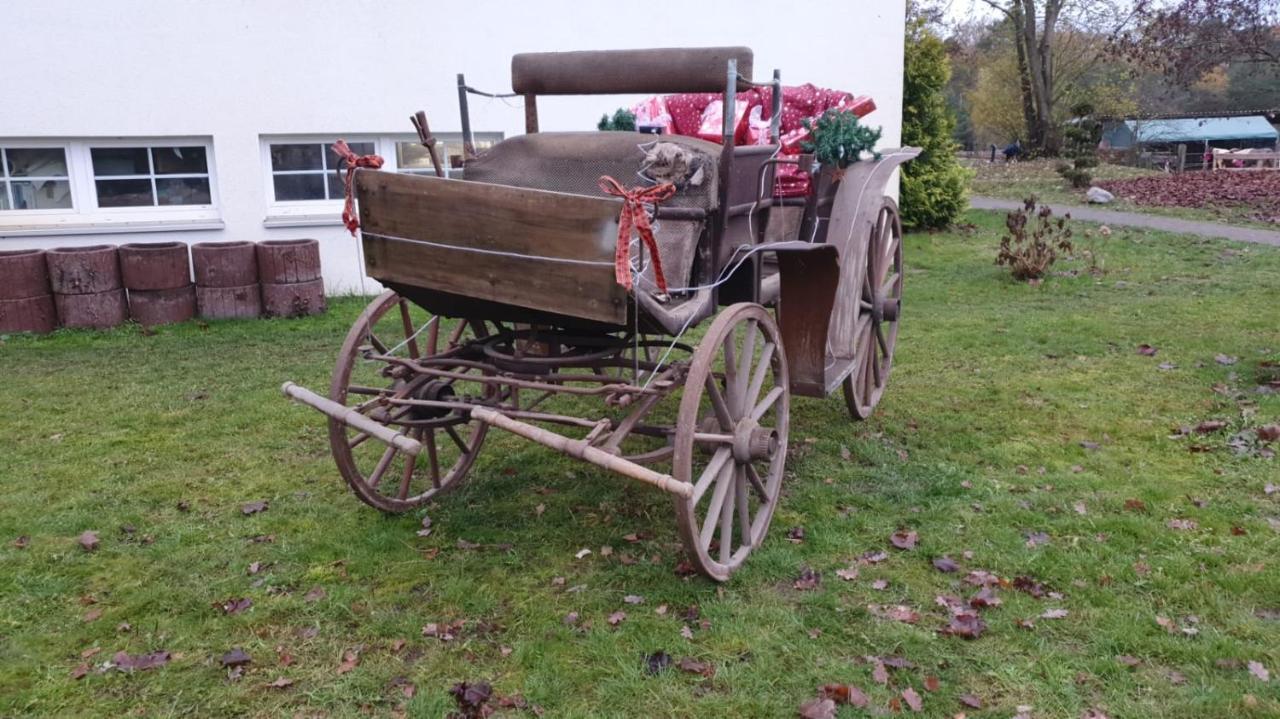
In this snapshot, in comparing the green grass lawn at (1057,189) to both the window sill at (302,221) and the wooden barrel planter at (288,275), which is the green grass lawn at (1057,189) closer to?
the window sill at (302,221)

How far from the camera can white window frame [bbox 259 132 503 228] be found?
939 centimetres

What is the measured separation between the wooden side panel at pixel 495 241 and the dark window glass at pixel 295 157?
20.7 feet

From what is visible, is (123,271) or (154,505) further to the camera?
(123,271)

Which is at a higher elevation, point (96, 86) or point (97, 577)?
point (96, 86)

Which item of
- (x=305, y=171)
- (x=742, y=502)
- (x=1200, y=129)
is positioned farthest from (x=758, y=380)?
(x=1200, y=129)

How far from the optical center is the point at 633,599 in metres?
3.81

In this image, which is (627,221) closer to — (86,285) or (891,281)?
(891,281)

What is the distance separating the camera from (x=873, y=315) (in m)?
5.84

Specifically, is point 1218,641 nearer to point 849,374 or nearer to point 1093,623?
point 1093,623

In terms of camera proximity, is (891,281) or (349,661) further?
(891,281)

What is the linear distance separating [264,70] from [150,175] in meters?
1.43

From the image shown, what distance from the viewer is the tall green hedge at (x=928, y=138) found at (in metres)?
13.1

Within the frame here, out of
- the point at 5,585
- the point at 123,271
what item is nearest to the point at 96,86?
the point at 123,271

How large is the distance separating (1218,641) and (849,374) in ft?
7.66
